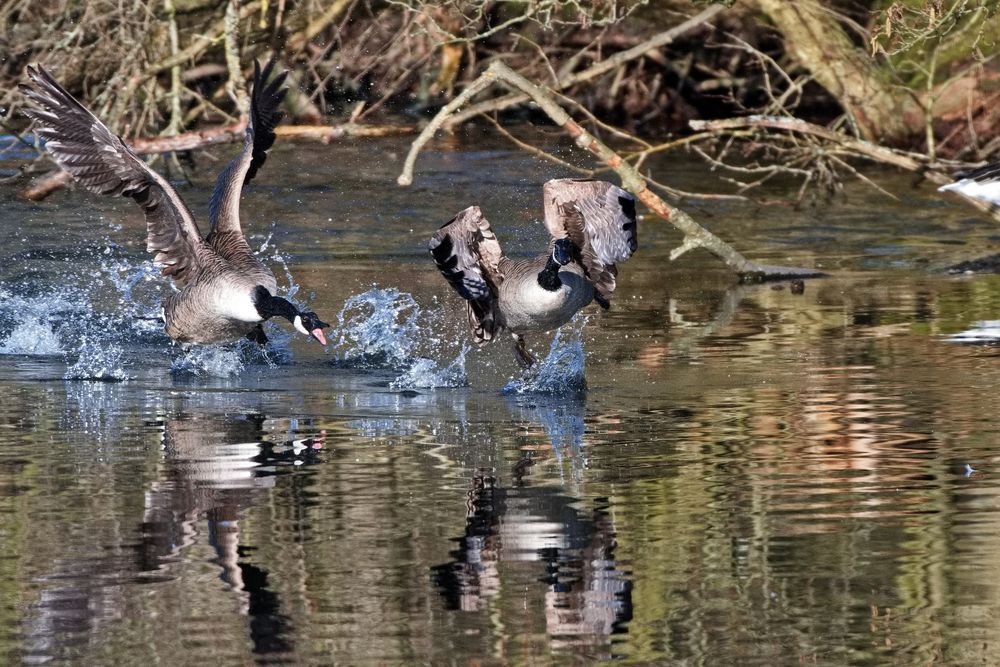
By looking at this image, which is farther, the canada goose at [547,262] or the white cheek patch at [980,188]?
the white cheek patch at [980,188]

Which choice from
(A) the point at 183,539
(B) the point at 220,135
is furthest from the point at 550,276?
(A) the point at 183,539

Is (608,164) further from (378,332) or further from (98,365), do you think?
(98,365)

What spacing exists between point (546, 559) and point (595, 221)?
396cm

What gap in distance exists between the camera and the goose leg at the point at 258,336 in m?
8.99

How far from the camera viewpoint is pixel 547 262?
8.32 meters

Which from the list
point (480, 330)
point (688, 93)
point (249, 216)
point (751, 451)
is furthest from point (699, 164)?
point (751, 451)

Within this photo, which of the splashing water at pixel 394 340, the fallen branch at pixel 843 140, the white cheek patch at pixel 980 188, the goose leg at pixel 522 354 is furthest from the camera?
the fallen branch at pixel 843 140

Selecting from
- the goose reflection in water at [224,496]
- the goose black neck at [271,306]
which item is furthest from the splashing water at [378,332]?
the goose reflection in water at [224,496]

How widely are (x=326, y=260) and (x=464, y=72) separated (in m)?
6.67

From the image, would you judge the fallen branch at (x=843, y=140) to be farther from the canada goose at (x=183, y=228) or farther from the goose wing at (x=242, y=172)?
the canada goose at (x=183, y=228)

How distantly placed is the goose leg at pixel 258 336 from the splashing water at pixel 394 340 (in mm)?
392

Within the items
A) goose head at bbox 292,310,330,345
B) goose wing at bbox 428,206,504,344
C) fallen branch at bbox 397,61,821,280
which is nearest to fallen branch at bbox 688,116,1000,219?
fallen branch at bbox 397,61,821,280

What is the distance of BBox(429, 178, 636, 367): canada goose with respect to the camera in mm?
8375

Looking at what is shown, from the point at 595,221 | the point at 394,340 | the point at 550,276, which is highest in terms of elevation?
the point at 595,221
